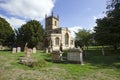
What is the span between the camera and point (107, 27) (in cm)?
2773

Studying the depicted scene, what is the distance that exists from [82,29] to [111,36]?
586 inches

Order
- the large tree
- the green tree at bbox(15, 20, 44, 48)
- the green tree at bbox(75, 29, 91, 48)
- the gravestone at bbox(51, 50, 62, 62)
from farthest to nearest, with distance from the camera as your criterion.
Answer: the green tree at bbox(15, 20, 44, 48) < the green tree at bbox(75, 29, 91, 48) < the large tree < the gravestone at bbox(51, 50, 62, 62)

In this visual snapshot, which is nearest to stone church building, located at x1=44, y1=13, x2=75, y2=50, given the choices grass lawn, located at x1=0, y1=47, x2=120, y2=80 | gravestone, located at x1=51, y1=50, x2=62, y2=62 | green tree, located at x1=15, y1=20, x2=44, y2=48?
green tree, located at x1=15, y1=20, x2=44, y2=48

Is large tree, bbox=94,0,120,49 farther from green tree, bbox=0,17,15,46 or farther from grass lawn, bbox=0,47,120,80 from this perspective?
green tree, bbox=0,17,15,46

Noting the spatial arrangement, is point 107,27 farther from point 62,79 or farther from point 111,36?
point 62,79

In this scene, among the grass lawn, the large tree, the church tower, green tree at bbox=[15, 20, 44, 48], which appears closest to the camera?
the grass lawn

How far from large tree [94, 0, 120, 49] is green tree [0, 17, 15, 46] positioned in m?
29.2

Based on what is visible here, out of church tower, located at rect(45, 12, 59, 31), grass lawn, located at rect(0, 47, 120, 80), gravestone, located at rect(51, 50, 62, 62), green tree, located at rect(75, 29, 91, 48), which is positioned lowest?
grass lawn, located at rect(0, 47, 120, 80)

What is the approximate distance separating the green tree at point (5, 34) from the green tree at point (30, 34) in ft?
10.3

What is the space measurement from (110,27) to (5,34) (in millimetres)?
31955

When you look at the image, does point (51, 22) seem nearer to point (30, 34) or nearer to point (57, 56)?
point (30, 34)

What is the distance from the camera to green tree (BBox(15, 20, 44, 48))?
43.2 metres

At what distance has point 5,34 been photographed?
45.7m

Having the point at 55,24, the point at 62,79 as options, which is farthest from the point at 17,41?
the point at 62,79
